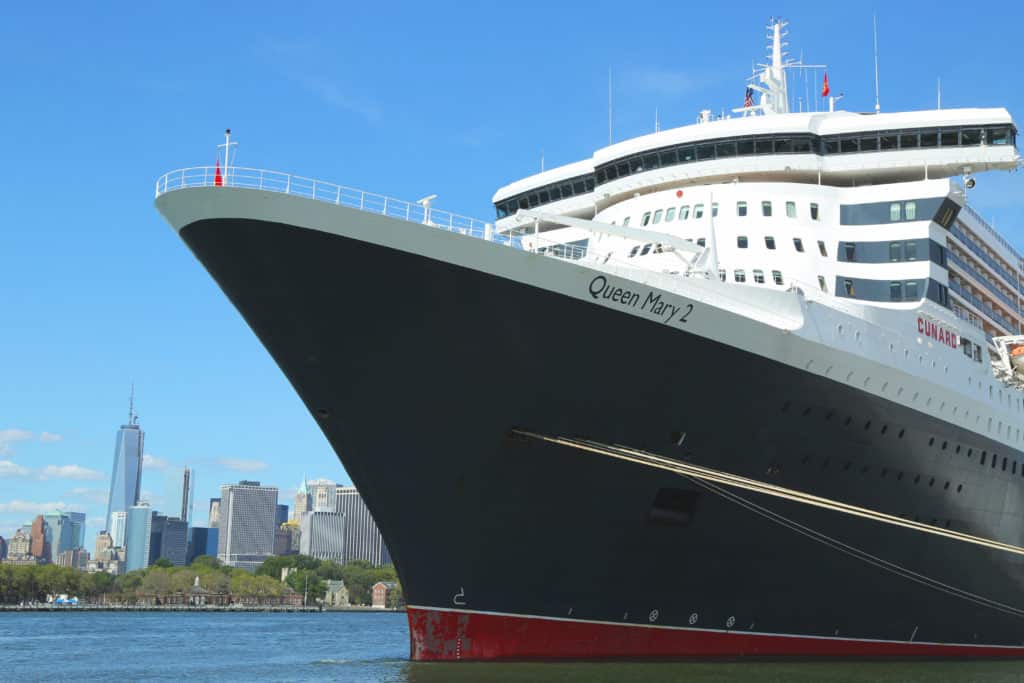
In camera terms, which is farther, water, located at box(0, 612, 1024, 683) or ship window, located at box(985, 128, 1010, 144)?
ship window, located at box(985, 128, 1010, 144)

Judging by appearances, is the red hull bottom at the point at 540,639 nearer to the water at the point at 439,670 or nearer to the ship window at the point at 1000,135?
the water at the point at 439,670

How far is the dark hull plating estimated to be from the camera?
16.3 m

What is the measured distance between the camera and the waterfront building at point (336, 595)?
497 feet

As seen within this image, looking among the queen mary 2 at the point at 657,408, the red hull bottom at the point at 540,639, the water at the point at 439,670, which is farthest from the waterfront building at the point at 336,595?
the red hull bottom at the point at 540,639

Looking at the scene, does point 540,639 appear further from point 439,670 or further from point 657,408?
point 657,408

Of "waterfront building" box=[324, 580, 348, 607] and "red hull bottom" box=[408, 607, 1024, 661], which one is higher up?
"red hull bottom" box=[408, 607, 1024, 661]

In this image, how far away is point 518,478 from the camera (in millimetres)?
17250

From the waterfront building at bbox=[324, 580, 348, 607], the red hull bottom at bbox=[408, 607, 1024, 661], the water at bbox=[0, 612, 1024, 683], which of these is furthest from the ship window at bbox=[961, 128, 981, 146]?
the waterfront building at bbox=[324, 580, 348, 607]

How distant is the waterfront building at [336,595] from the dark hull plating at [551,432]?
13727 cm

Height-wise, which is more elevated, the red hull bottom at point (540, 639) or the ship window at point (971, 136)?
the ship window at point (971, 136)

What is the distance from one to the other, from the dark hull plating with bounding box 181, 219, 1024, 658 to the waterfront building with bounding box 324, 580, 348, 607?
5404 inches

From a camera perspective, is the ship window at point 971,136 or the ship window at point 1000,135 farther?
the ship window at point 1000,135

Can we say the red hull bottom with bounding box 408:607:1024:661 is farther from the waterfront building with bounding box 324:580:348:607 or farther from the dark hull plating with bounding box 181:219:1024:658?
the waterfront building with bounding box 324:580:348:607

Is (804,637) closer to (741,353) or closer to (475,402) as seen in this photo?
(741,353)
